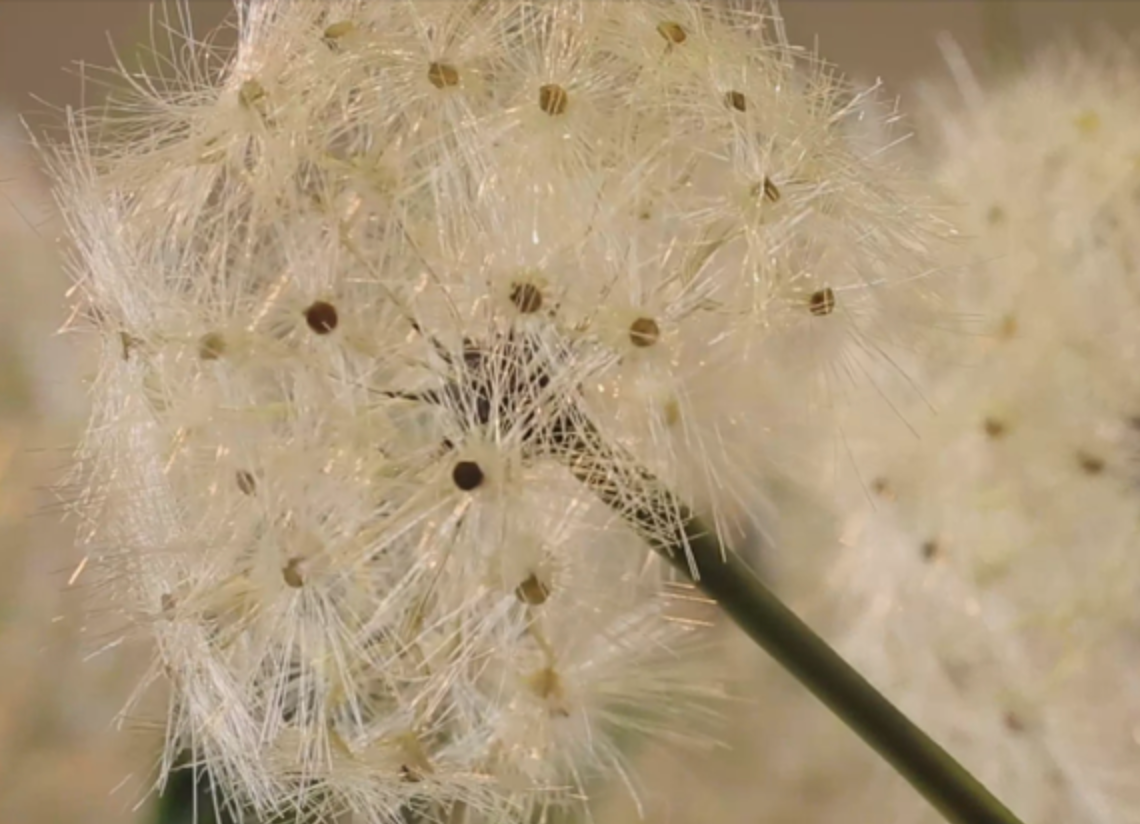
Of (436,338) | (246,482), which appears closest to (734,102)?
(436,338)

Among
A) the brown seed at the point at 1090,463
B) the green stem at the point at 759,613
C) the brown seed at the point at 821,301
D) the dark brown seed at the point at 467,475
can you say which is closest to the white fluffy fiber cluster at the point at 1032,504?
the brown seed at the point at 1090,463

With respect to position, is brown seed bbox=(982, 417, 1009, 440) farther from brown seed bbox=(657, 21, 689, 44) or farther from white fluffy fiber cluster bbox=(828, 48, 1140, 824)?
brown seed bbox=(657, 21, 689, 44)

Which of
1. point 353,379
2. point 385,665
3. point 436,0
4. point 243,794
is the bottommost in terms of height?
point 243,794

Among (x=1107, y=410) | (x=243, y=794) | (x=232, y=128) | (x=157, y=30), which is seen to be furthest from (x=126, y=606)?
(x=1107, y=410)

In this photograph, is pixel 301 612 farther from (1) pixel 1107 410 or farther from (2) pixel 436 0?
(1) pixel 1107 410

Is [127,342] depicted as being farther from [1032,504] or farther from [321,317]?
[1032,504]

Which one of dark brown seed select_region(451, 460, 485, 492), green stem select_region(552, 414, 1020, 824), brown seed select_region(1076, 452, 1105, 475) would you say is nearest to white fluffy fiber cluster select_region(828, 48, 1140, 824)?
brown seed select_region(1076, 452, 1105, 475)
